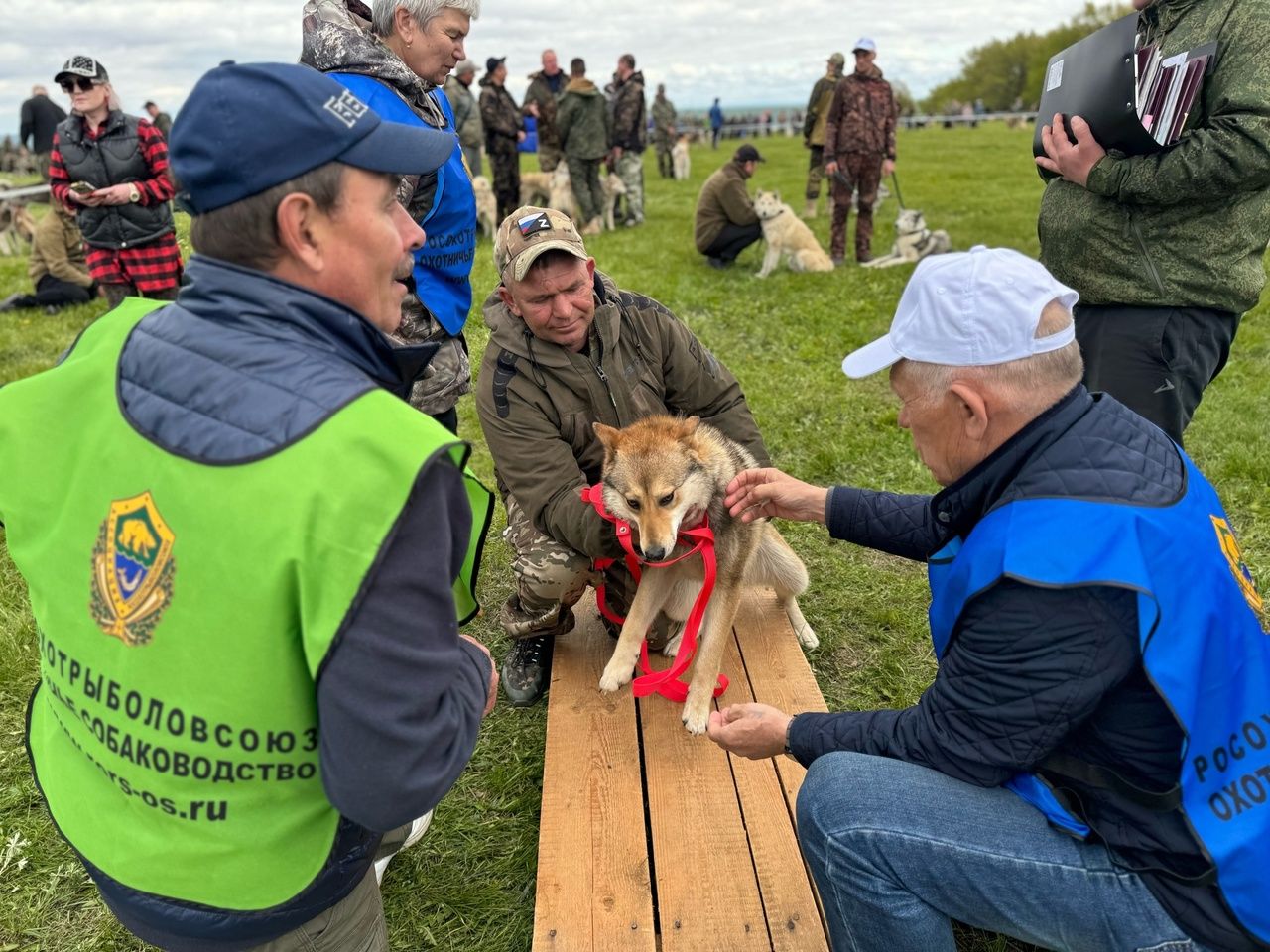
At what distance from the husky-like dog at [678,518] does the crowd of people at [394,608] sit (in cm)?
69

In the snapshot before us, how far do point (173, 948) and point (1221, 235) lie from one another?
3.57 meters

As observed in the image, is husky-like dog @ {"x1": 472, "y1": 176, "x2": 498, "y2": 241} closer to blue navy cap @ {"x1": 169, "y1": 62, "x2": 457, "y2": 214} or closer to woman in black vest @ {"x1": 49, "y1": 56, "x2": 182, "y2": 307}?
woman in black vest @ {"x1": 49, "y1": 56, "x2": 182, "y2": 307}

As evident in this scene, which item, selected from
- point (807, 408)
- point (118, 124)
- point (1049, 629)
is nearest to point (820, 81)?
point (807, 408)

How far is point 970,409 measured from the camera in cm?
169

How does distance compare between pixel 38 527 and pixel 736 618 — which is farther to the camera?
pixel 736 618

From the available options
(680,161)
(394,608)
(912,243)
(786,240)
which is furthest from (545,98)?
(394,608)

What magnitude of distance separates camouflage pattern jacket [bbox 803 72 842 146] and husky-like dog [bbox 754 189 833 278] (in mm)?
3120

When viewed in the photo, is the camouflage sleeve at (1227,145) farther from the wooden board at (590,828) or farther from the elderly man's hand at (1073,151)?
the wooden board at (590,828)

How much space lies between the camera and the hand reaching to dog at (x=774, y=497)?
2.58 m

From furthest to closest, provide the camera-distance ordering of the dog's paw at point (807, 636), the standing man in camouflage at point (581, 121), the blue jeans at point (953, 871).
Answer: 1. the standing man in camouflage at point (581, 121)
2. the dog's paw at point (807, 636)
3. the blue jeans at point (953, 871)

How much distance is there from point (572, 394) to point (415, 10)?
1641 mm

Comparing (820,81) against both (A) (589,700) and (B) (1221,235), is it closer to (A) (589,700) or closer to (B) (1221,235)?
(B) (1221,235)

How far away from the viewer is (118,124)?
21.7 feet

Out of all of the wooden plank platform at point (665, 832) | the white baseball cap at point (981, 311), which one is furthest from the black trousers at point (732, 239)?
the white baseball cap at point (981, 311)
